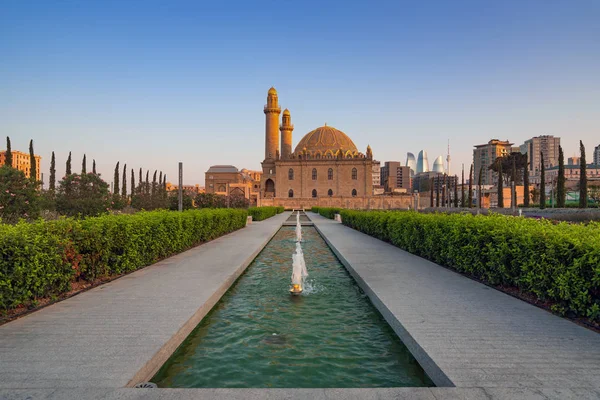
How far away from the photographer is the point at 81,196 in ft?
79.6

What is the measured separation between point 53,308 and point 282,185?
219ft

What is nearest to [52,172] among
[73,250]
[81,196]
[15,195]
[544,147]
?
[81,196]

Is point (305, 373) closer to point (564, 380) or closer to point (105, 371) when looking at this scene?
point (105, 371)

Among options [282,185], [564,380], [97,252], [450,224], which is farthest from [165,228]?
[282,185]

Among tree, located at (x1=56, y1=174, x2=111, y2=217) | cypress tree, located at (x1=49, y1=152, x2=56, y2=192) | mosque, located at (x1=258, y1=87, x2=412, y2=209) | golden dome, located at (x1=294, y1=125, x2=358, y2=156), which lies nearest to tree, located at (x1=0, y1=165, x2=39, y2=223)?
tree, located at (x1=56, y1=174, x2=111, y2=217)

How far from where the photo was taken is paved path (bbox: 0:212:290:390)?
3141 millimetres

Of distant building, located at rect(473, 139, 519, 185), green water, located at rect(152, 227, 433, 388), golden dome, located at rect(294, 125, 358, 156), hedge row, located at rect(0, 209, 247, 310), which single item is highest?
distant building, located at rect(473, 139, 519, 185)

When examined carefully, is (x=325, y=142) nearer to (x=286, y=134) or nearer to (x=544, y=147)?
(x=286, y=134)

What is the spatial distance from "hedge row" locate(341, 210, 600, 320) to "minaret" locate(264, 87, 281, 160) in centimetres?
6374

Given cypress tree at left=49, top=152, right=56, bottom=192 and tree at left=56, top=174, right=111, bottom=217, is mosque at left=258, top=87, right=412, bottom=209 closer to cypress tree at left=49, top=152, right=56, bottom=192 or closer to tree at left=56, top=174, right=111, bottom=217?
cypress tree at left=49, top=152, right=56, bottom=192

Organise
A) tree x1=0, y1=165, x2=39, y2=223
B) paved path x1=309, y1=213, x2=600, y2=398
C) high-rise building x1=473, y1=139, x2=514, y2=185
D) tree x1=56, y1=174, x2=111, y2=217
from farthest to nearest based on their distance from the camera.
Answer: high-rise building x1=473, y1=139, x2=514, y2=185 → tree x1=56, y1=174, x2=111, y2=217 → tree x1=0, y1=165, x2=39, y2=223 → paved path x1=309, y1=213, x2=600, y2=398

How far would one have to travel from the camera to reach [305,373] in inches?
143

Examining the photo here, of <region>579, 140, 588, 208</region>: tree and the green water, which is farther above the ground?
<region>579, 140, 588, 208</region>: tree

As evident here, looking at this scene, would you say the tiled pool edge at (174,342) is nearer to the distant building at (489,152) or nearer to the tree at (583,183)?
the tree at (583,183)
